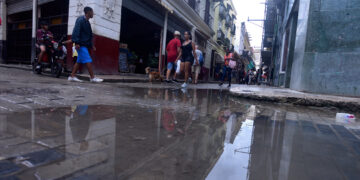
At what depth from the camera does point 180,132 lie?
1650 mm

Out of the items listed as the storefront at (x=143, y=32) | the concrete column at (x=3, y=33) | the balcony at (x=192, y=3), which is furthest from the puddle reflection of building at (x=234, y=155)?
A: the balcony at (x=192, y=3)

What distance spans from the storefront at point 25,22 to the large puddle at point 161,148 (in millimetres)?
7695

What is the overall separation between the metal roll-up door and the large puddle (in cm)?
928

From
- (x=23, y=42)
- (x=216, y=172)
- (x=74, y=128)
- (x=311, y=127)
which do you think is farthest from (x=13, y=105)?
(x=23, y=42)

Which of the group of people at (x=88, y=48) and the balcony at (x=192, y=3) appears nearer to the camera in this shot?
the group of people at (x=88, y=48)

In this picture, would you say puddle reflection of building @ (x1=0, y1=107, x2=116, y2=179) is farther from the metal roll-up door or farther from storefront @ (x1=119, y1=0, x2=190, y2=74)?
the metal roll-up door

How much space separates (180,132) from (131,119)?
528 millimetres

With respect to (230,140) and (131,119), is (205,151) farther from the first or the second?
(131,119)

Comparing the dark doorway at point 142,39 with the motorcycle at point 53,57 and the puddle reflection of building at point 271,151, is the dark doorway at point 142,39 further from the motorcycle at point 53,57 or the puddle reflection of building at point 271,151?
the puddle reflection of building at point 271,151

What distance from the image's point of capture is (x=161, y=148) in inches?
51.0

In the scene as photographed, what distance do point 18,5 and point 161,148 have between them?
12739 mm

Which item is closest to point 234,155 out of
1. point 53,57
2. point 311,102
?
point 311,102

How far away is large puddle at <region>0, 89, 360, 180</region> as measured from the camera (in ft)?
3.28

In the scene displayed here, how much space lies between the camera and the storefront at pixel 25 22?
27.3ft
